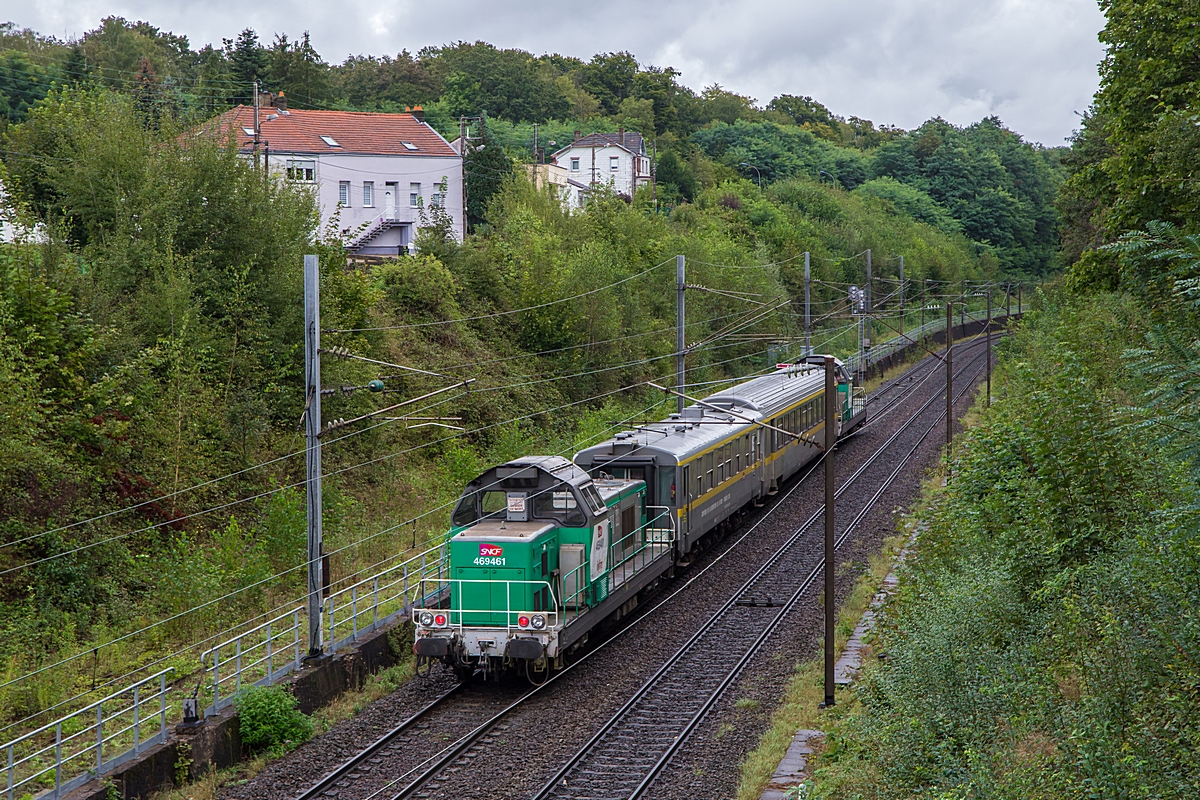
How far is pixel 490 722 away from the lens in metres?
15.5

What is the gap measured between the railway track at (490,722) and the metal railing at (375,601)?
212 cm

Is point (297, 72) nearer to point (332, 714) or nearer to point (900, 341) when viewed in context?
point (900, 341)

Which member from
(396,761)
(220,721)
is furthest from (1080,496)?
(220,721)

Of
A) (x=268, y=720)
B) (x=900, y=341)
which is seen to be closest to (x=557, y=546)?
(x=268, y=720)

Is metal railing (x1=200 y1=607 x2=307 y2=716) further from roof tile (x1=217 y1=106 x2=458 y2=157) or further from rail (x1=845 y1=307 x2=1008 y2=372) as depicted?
rail (x1=845 y1=307 x2=1008 y2=372)

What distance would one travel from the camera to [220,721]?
1452cm

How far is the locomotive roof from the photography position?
73.0 feet

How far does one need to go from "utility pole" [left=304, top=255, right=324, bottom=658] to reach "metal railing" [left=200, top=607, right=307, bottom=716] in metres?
0.33

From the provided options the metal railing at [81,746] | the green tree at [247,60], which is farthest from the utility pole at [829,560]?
the green tree at [247,60]

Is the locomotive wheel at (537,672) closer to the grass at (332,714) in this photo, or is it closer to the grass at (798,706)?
the grass at (332,714)

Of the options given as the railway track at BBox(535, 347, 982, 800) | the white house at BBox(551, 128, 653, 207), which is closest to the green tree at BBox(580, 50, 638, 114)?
the white house at BBox(551, 128, 653, 207)

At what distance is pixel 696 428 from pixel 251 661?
12.0 meters

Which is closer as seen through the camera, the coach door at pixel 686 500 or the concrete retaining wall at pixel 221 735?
the concrete retaining wall at pixel 221 735

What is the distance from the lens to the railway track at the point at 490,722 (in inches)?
537
